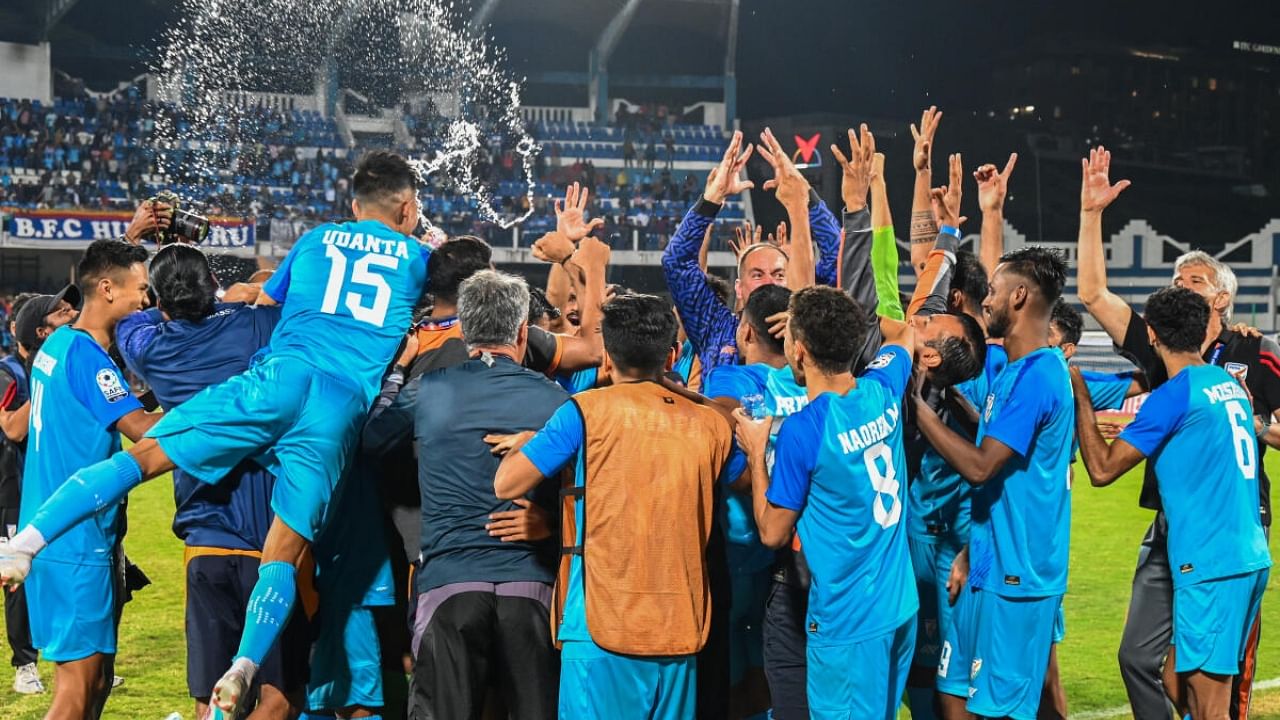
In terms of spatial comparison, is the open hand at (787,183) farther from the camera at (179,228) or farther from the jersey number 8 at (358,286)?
the camera at (179,228)

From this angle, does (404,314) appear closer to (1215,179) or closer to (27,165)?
(27,165)

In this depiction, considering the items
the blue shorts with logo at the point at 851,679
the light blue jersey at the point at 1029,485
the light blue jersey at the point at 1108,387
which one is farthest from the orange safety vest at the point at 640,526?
the light blue jersey at the point at 1108,387

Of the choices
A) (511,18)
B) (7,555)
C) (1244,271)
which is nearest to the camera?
(7,555)

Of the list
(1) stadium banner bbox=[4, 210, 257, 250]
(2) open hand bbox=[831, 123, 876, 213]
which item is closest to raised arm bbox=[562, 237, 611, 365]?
(2) open hand bbox=[831, 123, 876, 213]

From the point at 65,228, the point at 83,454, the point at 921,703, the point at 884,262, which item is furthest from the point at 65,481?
the point at 65,228

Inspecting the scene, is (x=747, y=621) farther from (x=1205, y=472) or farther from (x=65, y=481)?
(x=65, y=481)

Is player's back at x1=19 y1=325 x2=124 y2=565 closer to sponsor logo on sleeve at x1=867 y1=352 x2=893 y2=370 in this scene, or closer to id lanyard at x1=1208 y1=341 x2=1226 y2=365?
sponsor logo on sleeve at x1=867 y1=352 x2=893 y2=370

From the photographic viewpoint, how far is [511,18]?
149 feet

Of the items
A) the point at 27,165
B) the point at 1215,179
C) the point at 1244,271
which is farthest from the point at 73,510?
the point at 1215,179

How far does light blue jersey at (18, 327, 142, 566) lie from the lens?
16.6 ft

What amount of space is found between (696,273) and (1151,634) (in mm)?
2499

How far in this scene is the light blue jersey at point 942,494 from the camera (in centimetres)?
519

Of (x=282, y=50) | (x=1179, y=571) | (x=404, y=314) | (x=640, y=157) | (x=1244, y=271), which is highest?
(x=282, y=50)

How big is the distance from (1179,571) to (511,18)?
43.2 metres
